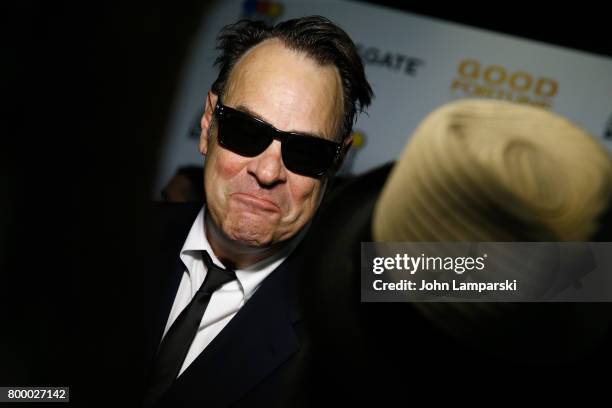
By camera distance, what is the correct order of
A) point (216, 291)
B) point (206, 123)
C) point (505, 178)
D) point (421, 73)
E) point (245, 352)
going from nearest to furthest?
point (505, 178)
point (245, 352)
point (216, 291)
point (206, 123)
point (421, 73)

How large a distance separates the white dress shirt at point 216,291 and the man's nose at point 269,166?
235 mm

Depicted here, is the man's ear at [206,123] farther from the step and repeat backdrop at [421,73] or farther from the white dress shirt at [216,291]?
the step and repeat backdrop at [421,73]

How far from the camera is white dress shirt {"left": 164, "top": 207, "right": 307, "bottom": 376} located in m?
1.33

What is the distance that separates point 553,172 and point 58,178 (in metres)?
0.63

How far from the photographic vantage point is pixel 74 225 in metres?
0.47

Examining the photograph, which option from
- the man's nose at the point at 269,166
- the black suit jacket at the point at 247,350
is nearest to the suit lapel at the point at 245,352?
the black suit jacket at the point at 247,350

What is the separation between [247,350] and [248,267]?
0.25 m

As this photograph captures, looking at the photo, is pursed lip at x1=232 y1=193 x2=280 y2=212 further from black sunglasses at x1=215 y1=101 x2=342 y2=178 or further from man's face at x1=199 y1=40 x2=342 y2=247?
black sunglasses at x1=215 y1=101 x2=342 y2=178

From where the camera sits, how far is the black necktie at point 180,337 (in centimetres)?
123

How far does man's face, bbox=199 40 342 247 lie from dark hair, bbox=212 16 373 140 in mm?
30

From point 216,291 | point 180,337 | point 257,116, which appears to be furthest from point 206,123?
point 180,337

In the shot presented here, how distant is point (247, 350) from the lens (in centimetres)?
125

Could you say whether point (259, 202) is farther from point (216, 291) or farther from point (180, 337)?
point (180, 337)

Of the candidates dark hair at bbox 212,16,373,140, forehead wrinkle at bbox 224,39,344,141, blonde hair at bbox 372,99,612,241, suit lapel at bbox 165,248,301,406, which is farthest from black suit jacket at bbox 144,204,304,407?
blonde hair at bbox 372,99,612,241
